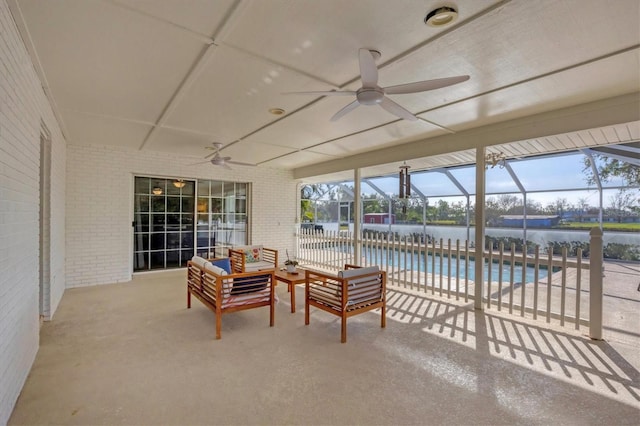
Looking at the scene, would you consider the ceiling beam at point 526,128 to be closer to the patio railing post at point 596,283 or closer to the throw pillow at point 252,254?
the patio railing post at point 596,283

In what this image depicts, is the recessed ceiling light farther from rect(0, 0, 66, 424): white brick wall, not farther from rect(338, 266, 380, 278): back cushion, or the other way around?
rect(0, 0, 66, 424): white brick wall

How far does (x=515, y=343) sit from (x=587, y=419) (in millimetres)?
1175

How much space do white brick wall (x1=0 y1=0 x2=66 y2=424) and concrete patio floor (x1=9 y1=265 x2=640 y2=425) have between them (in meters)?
0.28

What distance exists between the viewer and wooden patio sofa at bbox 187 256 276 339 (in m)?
3.31

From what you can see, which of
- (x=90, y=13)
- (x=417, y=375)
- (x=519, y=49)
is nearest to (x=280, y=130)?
(x=90, y=13)

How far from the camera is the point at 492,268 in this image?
427cm

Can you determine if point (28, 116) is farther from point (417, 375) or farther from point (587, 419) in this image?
point (587, 419)

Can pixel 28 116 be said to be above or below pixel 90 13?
below

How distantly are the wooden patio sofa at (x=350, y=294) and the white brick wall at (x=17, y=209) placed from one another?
8.36ft

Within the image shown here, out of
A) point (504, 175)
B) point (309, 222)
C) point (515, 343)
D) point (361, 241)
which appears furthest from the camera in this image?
point (309, 222)

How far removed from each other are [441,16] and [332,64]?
911mm

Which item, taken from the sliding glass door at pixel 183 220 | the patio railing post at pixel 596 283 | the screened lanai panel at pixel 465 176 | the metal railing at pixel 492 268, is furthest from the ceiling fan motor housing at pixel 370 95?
the screened lanai panel at pixel 465 176

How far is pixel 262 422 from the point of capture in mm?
1907

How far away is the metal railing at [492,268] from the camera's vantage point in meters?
3.54
